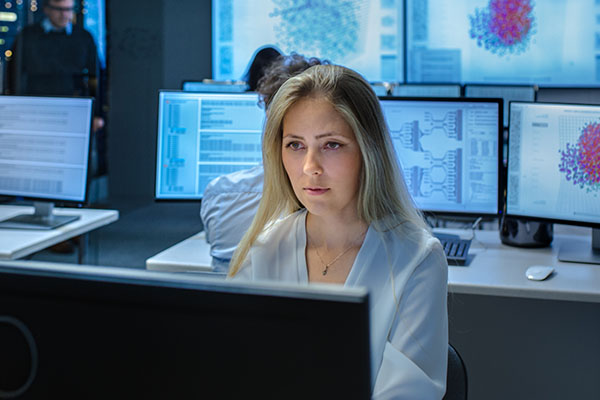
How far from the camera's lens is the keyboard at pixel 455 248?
207 cm

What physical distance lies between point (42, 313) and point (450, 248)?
175 centimetres

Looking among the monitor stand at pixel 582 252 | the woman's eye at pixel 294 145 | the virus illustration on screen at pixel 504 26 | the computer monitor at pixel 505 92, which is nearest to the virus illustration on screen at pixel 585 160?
the monitor stand at pixel 582 252

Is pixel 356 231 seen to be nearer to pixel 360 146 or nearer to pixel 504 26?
pixel 360 146

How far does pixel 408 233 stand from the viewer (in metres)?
1.22

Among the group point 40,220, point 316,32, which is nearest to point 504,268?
point 40,220

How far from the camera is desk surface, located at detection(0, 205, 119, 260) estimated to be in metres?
2.26

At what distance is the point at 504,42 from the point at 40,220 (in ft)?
14.9

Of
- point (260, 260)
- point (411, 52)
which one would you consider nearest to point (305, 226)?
point (260, 260)

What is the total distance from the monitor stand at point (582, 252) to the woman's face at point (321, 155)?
46.8 inches

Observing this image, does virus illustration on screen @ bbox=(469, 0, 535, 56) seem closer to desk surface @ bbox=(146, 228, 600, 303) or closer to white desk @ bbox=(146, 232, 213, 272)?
desk surface @ bbox=(146, 228, 600, 303)

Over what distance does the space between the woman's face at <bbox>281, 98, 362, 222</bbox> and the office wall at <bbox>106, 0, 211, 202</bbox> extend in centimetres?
519

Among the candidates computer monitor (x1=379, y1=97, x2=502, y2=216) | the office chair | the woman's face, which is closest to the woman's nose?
the woman's face

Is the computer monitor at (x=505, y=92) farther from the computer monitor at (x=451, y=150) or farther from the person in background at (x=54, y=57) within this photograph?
the person in background at (x=54, y=57)

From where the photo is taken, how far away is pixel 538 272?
1.91 meters
